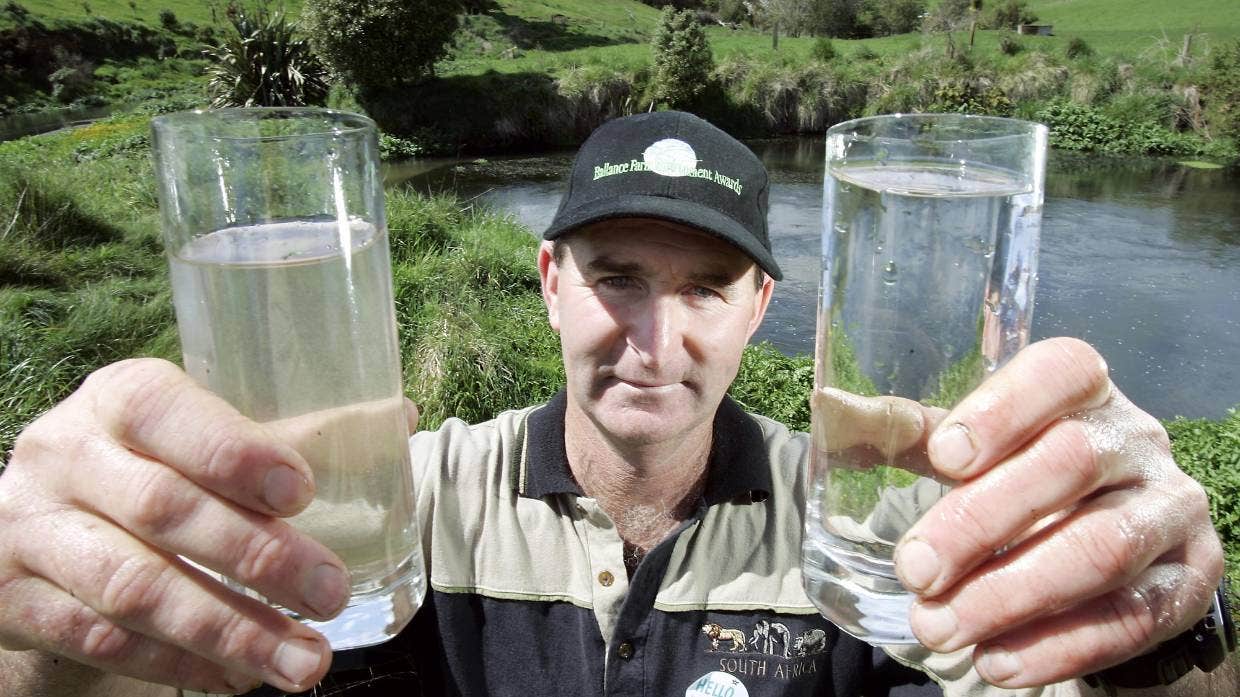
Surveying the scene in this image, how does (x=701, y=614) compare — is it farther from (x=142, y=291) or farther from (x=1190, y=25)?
(x=1190, y=25)

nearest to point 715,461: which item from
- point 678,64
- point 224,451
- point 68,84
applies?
point 224,451

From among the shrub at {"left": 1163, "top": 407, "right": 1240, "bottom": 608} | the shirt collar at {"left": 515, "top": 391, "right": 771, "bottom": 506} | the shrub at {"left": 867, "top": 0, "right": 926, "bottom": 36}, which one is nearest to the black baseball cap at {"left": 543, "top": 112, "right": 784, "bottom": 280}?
the shirt collar at {"left": 515, "top": 391, "right": 771, "bottom": 506}

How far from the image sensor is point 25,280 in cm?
840

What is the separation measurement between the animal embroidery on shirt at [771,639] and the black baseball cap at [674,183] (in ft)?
3.23

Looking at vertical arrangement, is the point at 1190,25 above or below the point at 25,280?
above

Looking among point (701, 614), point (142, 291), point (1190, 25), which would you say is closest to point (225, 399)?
point (701, 614)

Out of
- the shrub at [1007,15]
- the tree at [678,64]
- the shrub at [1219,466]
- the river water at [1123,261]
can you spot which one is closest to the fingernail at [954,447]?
the shrub at [1219,466]

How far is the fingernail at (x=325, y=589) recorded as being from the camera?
47.3 inches

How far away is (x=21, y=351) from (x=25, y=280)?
2.23m

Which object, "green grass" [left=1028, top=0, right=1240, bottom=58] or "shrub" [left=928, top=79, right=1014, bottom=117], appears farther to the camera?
"green grass" [left=1028, top=0, right=1240, bottom=58]

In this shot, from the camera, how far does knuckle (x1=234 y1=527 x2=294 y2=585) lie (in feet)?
3.92

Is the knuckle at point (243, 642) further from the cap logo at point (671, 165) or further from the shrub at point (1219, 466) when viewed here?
the shrub at point (1219, 466)

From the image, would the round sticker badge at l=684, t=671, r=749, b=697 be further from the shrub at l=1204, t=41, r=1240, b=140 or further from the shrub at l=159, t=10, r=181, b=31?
the shrub at l=159, t=10, r=181, b=31

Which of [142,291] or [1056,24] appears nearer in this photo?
[142,291]
